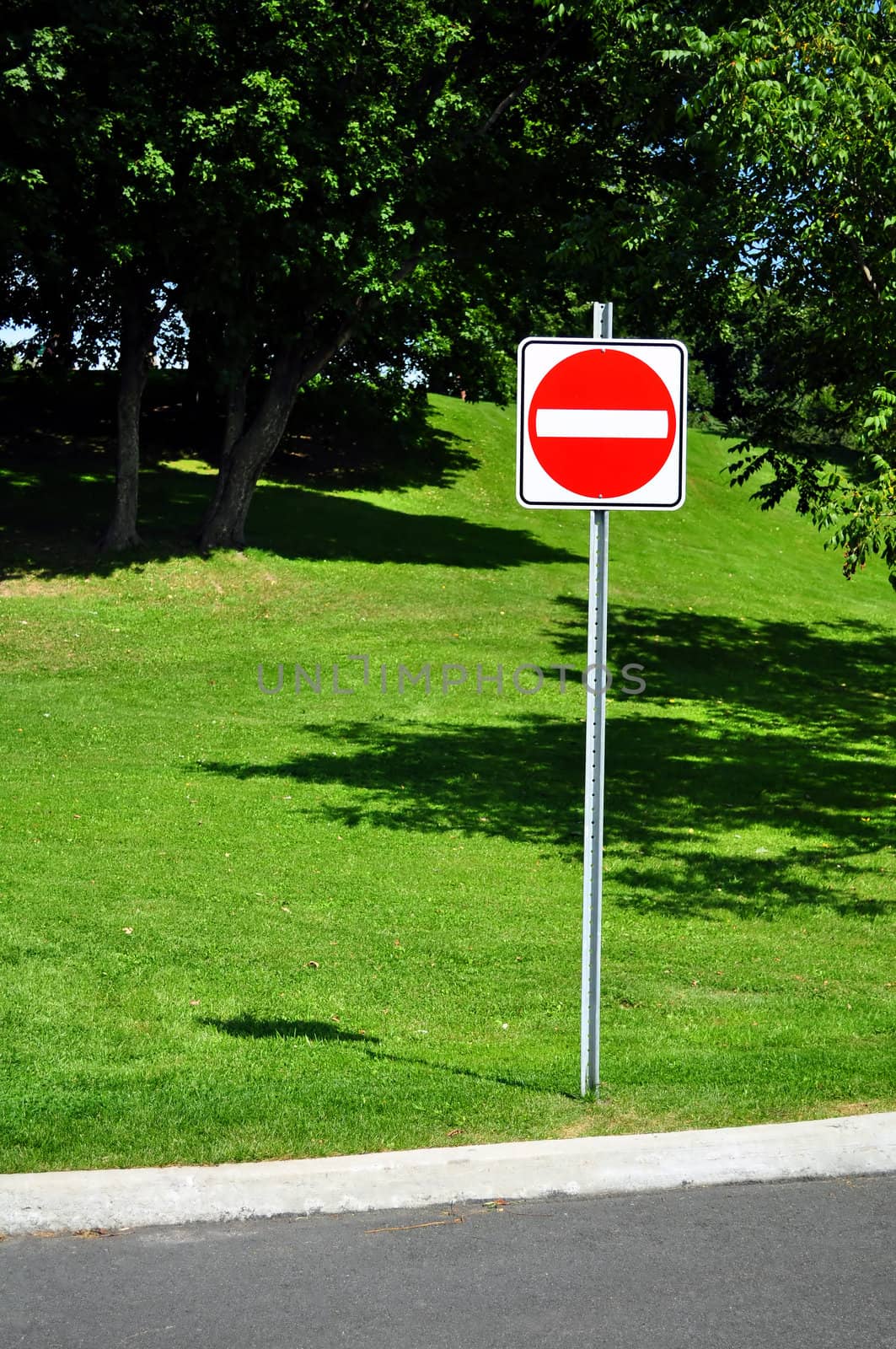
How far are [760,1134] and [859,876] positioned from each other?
6.09 m

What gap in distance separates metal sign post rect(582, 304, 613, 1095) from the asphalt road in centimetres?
86

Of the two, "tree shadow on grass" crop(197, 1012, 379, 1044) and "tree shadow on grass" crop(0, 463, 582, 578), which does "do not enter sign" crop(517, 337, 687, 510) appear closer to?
"tree shadow on grass" crop(197, 1012, 379, 1044)

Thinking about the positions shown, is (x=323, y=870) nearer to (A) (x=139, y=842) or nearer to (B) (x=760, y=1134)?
(A) (x=139, y=842)

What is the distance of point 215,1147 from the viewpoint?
15.2 feet

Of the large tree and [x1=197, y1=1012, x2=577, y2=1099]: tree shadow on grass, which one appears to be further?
the large tree

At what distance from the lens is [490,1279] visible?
3869 mm

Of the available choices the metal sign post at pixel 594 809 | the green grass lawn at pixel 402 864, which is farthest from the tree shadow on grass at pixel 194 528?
the metal sign post at pixel 594 809

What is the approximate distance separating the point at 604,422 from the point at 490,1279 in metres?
3.04

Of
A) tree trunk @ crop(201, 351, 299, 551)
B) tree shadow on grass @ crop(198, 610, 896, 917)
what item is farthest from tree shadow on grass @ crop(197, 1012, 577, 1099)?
tree trunk @ crop(201, 351, 299, 551)

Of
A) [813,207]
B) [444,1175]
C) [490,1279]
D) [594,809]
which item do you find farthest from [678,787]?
[490,1279]

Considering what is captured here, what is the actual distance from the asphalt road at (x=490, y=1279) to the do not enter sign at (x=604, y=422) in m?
2.56

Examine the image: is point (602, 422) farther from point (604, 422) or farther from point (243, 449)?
point (243, 449)

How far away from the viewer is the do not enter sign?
5098 millimetres

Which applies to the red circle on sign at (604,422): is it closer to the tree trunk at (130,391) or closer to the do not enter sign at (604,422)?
the do not enter sign at (604,422)
